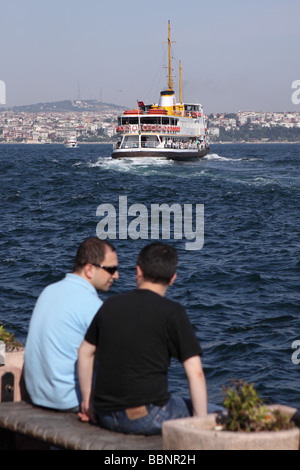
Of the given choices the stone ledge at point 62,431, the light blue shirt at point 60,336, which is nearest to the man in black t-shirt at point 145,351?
the stone ledge at point 62,431

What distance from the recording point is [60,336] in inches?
179

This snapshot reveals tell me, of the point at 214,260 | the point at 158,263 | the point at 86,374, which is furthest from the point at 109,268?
the point at 214,260

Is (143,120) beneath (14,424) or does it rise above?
above

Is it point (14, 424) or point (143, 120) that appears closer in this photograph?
point (14, 424)

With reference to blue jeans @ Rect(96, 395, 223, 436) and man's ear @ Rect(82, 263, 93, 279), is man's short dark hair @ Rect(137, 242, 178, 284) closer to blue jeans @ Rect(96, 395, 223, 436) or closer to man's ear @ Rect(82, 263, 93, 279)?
man's ear @ Rect(82, 263, 93, 279)

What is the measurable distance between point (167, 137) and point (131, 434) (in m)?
59.8

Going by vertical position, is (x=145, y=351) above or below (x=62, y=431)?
above

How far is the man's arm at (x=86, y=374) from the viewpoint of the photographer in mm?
4309

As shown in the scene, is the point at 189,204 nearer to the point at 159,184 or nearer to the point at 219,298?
the point at 159,184

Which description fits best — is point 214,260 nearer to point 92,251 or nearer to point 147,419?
point 92,251

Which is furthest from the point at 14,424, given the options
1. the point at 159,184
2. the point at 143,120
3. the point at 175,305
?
the point at 143,120

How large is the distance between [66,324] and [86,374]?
1.15ft

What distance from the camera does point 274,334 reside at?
40.8ft

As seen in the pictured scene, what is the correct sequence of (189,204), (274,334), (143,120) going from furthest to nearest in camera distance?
(143,120), (189,204), (274,334)
